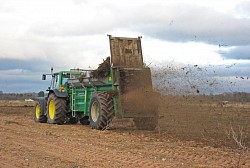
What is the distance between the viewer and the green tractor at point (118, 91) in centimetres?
1464

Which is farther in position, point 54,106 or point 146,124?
point 54,106

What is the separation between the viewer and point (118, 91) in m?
14.5

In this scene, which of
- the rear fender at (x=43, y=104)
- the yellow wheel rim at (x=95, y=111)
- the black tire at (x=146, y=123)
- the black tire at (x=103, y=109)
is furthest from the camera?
the rear fender at (x=43, y=104)

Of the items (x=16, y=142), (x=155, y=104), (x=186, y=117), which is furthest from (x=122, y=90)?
(x=16, y=142)

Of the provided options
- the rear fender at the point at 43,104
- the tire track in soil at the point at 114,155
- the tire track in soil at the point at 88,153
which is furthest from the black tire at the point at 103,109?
the rear fender at the point at 43,104

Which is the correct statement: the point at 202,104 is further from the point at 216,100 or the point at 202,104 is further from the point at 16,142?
the point at 16,142

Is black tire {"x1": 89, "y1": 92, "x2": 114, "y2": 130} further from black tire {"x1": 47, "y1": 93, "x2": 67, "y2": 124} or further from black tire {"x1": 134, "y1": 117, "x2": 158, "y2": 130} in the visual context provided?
black tire {"x1": 47, "y1": 93, "x2": 67, "y2": 124}

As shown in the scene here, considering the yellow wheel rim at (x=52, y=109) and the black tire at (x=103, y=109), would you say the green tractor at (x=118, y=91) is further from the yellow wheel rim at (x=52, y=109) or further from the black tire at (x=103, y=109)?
the yellow wheel rim at (x=52, y=109)

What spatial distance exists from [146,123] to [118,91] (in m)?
2.31

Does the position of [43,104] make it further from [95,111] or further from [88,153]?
[88,153]

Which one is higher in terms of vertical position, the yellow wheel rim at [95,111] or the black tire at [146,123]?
the yellow wheel rim at [95,111]

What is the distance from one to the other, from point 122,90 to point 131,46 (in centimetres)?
232

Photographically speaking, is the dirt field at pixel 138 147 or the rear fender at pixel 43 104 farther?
the rear fender at pixel 43 104

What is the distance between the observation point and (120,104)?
1449 cm
